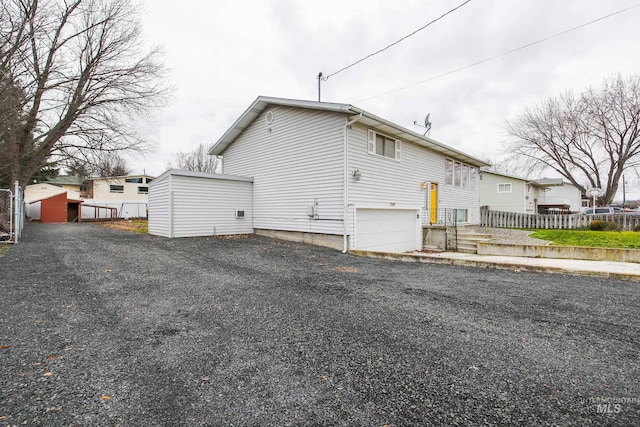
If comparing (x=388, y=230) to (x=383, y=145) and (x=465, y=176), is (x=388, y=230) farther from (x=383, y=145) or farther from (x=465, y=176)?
(x=465, y=176)

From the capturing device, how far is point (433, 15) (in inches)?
311

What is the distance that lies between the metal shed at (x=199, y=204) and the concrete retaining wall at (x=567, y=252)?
31.3ft

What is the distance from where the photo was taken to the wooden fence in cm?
1313

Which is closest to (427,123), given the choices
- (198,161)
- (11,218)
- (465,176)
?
(465,176)

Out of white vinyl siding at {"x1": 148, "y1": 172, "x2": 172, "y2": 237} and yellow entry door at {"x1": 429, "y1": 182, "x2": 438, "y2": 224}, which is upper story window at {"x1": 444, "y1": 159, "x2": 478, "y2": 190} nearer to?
yellow entry door at {"x1": 429, "y1": 182, "x2": 438, "y2": 224}

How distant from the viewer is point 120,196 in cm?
3153

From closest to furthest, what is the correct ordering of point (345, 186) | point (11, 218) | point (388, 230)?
1. point (345, 186)
2. point (11, 218)
3. point (388, 230)

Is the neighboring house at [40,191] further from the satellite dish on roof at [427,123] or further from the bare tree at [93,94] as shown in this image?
the satellite dish on roof at [427,123]

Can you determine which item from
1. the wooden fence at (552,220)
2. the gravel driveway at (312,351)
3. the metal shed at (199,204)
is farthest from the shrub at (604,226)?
the metal shed at (199,204)

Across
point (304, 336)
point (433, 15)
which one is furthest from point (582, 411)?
point (433, 15)

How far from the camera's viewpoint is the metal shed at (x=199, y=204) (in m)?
10.8

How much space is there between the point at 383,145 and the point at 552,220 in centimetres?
1020

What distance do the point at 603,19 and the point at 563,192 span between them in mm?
30506

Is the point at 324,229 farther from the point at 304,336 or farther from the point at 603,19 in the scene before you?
the point at 603,19
